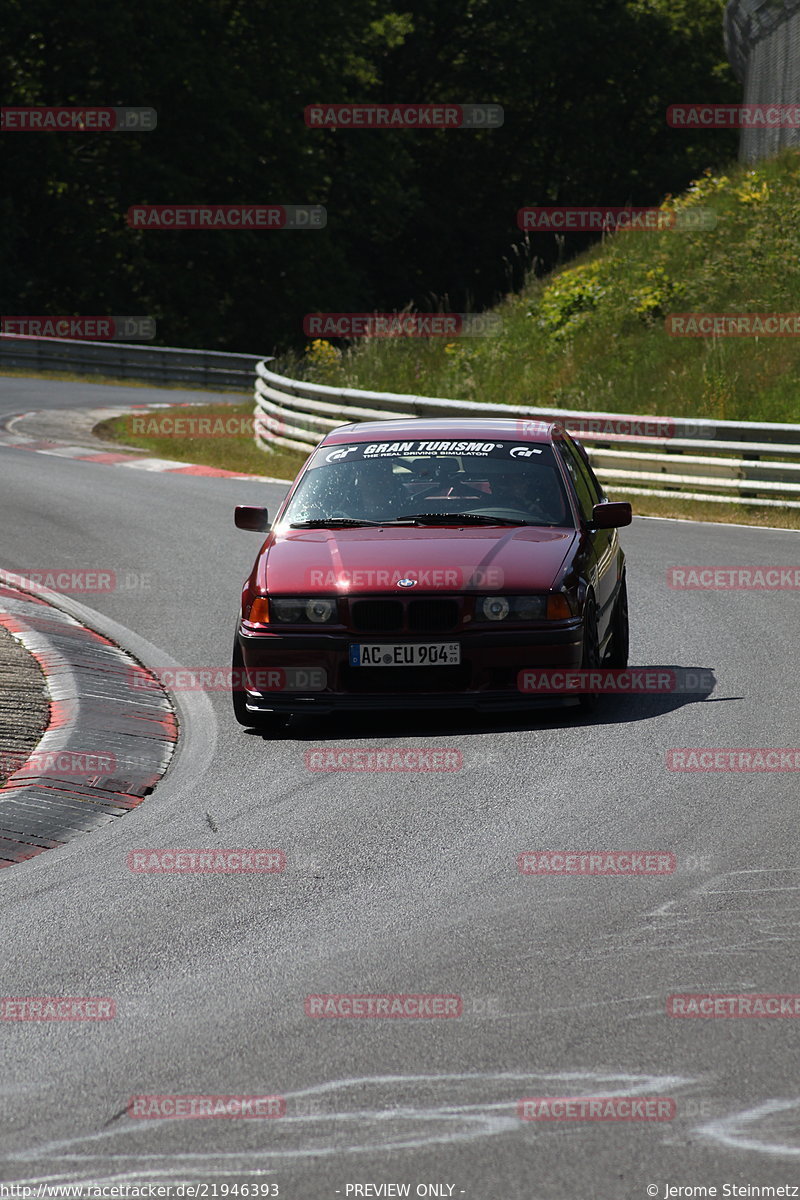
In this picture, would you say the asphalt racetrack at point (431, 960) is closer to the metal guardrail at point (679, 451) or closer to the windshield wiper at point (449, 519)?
the windshield wiper at point (449, 519)

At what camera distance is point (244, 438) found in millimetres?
26594

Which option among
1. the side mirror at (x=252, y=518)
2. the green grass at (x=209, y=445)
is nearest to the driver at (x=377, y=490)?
the side mirror at (x=252, y=518)

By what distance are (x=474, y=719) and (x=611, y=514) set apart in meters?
1.52

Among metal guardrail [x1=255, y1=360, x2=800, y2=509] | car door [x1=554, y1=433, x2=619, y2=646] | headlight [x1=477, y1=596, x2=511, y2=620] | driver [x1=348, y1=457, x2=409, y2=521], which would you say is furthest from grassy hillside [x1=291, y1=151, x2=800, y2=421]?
headlight [x1=477, y1=596, x2=511, y2=620]

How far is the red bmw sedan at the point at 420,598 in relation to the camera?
8.48 m

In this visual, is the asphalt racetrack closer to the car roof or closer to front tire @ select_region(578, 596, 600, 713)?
front tire @ select_region(578, 596, 600, 713)

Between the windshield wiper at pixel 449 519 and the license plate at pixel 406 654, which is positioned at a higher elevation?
the windshield wiper at pixel 449 519

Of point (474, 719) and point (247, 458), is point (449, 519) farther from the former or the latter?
point (247, 458)

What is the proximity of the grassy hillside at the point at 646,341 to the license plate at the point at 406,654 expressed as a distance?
13782 mm

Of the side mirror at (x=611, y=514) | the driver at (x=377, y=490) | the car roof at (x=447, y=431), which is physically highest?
the car roof at (x=447, y=431)

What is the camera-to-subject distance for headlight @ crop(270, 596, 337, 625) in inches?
338

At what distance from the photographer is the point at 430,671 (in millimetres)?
8469

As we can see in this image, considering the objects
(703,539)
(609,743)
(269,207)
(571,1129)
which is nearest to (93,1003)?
(571,1129)

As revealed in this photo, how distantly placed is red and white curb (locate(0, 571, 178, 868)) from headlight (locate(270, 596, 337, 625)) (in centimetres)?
88
